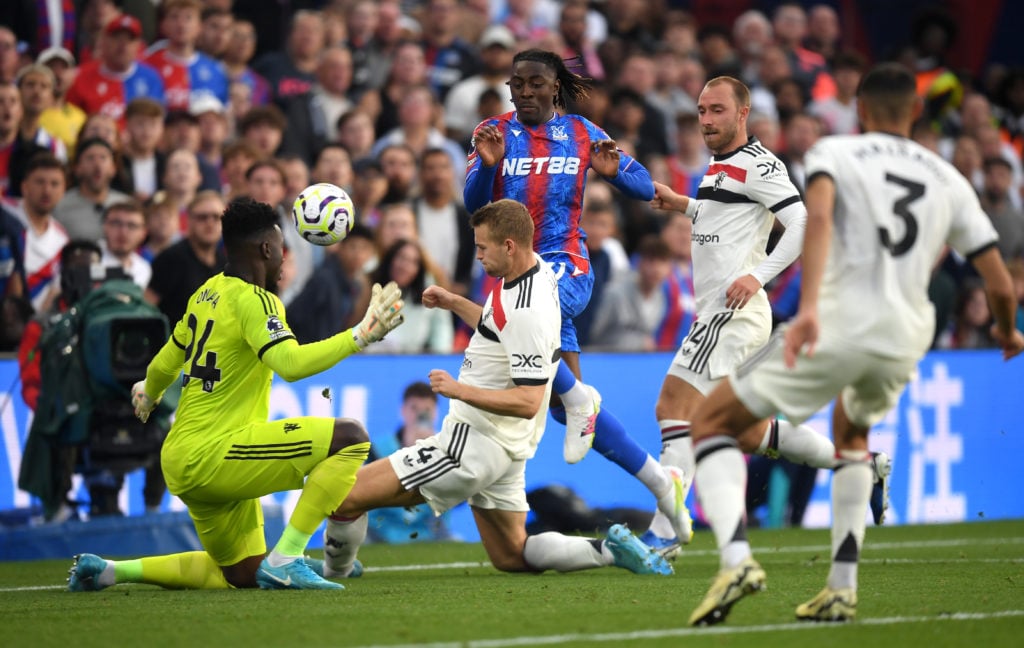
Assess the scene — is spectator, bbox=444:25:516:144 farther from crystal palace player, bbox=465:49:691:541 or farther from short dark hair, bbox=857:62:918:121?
short dark hair, bbox=857:62:918:121

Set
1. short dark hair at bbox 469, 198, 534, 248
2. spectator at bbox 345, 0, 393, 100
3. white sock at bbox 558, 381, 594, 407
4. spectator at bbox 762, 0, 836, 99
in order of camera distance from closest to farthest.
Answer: short dark hair at bbox 469, 198, 534, 248, white sock at bbox 558, 381, 594, 407, spectator at bbox 345, 0, 393, 100, spectator at bbox 762, 0, 836, 99

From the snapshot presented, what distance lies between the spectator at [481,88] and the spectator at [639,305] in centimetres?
257

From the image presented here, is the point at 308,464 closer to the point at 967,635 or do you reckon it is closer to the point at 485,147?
the point at 485,147

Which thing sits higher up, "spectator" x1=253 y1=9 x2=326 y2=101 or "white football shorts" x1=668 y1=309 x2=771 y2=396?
"spectator" x1=253 y1=9 x2=326 y2=101

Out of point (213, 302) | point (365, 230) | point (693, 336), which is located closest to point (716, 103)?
point (693, 336)

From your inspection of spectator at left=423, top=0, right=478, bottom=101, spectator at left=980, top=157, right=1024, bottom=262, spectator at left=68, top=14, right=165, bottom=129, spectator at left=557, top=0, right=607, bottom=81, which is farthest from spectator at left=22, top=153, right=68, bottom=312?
spectator at left=980, top=157, right=1024, bottom=262

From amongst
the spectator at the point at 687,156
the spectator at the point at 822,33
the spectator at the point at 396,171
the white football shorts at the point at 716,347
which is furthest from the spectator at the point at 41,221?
the spectator at the point at 822,33

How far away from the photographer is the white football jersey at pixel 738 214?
9.14 m

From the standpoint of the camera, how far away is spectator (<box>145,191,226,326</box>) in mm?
11883

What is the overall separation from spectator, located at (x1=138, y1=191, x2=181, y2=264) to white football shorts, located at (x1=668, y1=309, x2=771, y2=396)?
17.0 ft

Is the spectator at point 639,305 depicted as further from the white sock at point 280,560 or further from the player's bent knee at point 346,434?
the white sock at point 280,560

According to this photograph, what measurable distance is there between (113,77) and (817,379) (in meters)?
9.53

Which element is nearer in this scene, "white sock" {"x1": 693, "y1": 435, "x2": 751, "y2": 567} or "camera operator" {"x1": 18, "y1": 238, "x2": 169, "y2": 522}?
"white sock" {"x1": 693, "y1": 435, "x2": 751, "y2": 567}

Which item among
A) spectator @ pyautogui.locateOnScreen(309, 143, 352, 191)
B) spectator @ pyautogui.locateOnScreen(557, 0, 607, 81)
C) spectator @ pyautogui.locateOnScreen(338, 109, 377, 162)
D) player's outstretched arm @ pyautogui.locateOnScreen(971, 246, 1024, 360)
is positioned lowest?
player's outstretched arm @ pyautogui.locateOnScreen(971, 246, 1024, 360)
